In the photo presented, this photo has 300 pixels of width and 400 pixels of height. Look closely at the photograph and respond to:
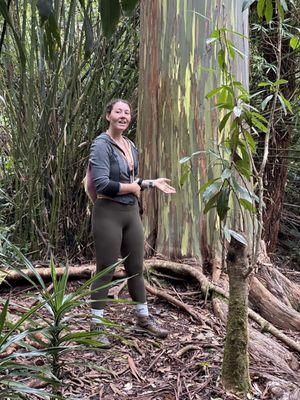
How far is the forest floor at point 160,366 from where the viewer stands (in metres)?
2.46

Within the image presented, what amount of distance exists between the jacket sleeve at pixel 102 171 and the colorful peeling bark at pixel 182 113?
114 cm

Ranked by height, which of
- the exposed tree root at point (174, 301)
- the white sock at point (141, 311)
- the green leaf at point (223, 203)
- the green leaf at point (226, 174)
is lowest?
the exposed tree root at point (174, 301)

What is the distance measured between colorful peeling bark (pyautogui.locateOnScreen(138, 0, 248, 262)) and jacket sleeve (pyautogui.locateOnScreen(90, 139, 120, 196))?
1.14 metres

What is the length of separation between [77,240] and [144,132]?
1394 mm

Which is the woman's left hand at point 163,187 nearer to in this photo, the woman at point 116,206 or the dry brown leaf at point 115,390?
the woman at point 116,206

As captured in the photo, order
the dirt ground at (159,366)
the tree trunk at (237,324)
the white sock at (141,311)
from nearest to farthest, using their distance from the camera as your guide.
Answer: the tree trunk at (237,324), the dirt ground at (159,366), the white sock at (141,311)

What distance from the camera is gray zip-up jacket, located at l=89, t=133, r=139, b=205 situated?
2906 millimetres

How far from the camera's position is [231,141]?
223 cm

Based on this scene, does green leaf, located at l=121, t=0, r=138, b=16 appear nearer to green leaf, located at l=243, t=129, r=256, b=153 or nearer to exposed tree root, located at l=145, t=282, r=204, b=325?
green leaf, located at l=243, t=129, r=256, b=153

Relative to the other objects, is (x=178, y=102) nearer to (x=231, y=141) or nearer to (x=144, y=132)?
(x=144, y=132)

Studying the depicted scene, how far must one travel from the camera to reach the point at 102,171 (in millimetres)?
2910

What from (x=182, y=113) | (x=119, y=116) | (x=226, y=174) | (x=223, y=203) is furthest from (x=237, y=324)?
(x=182, y=113)

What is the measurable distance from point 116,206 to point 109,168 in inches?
9.3

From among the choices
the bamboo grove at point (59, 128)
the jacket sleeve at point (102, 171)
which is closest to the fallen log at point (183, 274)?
the bamboo grove at point (59, 128)
